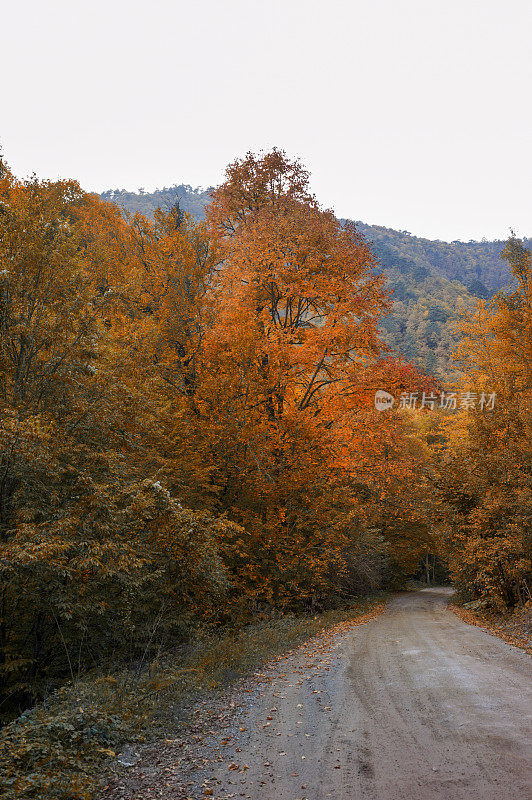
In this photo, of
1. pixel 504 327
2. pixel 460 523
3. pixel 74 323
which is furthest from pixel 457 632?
pixel 504 327

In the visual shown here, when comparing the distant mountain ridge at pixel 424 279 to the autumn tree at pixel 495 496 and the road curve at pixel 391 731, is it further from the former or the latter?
the road curve at pixel 391 731

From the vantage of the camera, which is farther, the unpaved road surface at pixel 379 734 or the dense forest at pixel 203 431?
the dense forest at pixel 203 431

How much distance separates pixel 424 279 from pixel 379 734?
138m

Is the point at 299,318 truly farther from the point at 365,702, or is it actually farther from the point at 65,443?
the point at 365,702

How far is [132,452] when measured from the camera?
40.4ft

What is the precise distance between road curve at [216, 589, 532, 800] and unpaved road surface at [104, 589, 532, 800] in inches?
0.5

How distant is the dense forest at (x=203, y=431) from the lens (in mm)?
9406

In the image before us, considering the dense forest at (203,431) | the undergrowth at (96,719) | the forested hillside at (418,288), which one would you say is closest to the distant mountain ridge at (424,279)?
the forested hillside at (418,288)

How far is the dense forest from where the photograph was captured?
30.9ft

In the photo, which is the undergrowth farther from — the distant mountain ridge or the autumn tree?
the distant mountain ridge

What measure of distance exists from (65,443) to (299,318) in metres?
13.0

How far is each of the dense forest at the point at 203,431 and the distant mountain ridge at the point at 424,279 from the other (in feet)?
19.8

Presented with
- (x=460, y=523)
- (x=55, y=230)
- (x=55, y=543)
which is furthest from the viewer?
(x=460, y=523)

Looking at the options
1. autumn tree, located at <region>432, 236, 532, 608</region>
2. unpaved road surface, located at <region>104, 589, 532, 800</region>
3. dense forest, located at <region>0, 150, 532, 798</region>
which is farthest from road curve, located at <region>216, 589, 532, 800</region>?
autumn tree, located at <region>432, 236, 532, 608</region>
